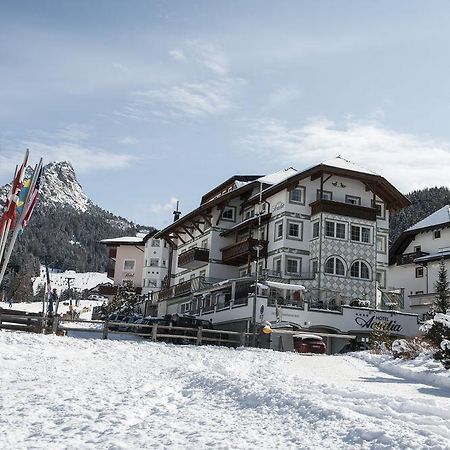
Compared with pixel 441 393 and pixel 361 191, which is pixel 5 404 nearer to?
pixel 441 393

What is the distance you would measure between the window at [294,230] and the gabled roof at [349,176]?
2.80 m

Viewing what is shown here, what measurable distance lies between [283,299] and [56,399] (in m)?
28.7

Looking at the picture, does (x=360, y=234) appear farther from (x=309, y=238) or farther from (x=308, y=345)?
(x=308, y=345)

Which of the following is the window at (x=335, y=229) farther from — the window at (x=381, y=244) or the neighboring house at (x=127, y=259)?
the neighboring house at (x=127, y=259)

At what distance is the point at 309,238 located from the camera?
48000 mm

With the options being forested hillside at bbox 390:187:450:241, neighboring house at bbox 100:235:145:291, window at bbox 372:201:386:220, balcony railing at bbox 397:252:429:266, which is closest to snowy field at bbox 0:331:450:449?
window at bbox 372:201:386:220

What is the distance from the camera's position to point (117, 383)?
643 inches

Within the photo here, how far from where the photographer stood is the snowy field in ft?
32.3

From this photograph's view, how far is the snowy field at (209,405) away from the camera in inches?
388

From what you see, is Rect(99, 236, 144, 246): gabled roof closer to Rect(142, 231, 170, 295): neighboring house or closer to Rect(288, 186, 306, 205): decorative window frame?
Rect(142, 231, 170, 295): neighboring house

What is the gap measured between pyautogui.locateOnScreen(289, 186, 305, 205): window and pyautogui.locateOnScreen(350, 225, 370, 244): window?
4410 mm

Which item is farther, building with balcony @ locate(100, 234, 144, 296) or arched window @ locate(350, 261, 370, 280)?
building with balcony @ locate(100, 234, 144, 296)

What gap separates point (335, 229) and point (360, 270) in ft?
11.8

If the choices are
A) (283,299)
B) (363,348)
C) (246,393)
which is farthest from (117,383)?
(283,299)
